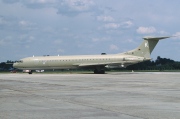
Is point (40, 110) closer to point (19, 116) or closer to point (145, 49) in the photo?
point (19, 116)

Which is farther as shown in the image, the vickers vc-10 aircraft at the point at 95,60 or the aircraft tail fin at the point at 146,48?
the aircraft tail fin at the point at 146,48

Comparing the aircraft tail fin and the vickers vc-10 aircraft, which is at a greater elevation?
the aircraft tail fin

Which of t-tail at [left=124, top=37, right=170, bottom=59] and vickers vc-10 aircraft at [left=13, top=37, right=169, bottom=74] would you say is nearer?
vickers vc-10 aircraft at [left=13, top=37, right=169, bottom=74]

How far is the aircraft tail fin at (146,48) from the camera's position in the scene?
7144cm

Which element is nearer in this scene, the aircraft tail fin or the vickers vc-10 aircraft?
the vickers vc-10 aircraft

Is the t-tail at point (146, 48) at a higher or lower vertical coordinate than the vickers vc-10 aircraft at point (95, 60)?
higher

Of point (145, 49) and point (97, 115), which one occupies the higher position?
point (145, 49)

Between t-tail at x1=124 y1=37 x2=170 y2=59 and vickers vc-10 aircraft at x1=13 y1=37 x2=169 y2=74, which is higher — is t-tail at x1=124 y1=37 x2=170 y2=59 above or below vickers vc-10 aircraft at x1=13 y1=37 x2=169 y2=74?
above

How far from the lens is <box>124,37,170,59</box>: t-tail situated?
71438mm

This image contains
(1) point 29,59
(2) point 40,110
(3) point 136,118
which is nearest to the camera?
(3) point 136,118

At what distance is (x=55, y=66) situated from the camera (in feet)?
242

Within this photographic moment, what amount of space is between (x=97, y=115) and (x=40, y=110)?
2178mm

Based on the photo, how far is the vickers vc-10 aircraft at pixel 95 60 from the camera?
70.0 metres

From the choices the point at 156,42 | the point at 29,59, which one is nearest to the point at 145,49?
the point at 156,42
